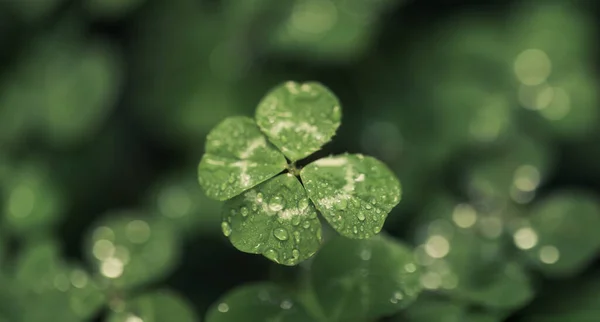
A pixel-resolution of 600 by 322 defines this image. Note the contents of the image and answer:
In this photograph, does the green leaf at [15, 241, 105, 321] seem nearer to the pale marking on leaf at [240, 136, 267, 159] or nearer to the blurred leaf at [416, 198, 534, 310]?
the pale marking on leaf at [240, 136, 267, 159]

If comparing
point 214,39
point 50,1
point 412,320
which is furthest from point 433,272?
point 50,1

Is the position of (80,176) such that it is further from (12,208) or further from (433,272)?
(433,272)

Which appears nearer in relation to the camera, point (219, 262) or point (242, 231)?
point (242, 231)

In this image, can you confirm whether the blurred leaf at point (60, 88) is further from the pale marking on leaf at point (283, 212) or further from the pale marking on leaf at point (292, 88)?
the pale marking on leaf at point (283, 212)

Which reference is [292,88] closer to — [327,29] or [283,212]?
[283,212]

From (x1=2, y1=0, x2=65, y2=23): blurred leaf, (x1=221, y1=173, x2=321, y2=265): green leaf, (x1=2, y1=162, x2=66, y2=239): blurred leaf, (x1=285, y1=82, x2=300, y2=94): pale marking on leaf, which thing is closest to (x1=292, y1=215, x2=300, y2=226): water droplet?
(x1=221, y1=173, x2=321, y2=265): green leaf
